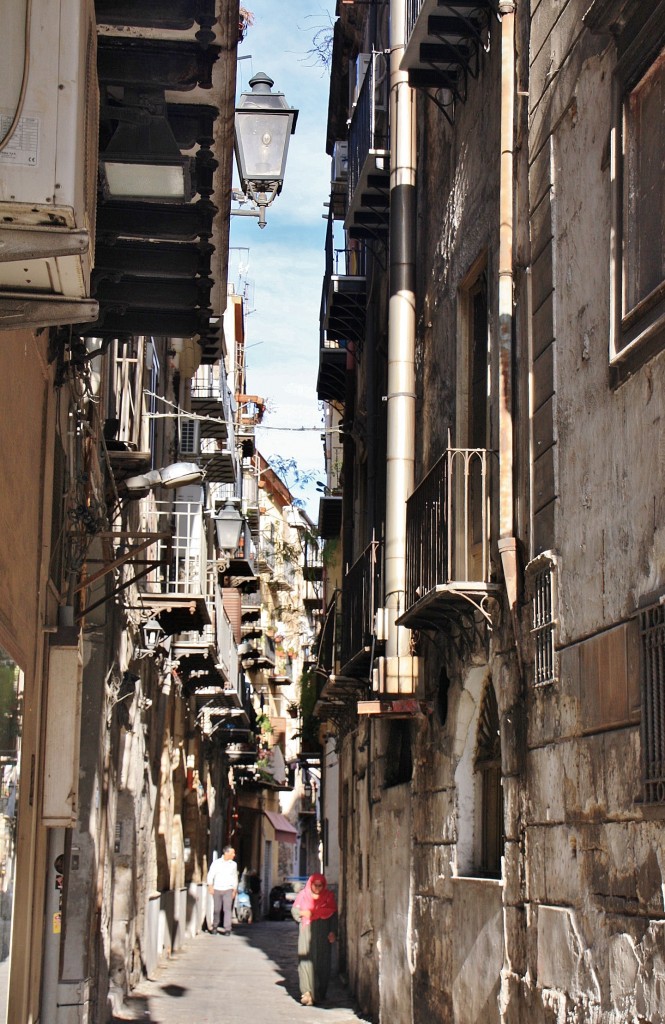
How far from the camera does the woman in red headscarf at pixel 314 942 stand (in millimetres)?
16938

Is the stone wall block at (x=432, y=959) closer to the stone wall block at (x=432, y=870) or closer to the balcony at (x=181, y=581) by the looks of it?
the stone wall block at (x=432, y=870)

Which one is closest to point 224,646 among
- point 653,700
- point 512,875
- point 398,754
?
point 398,754

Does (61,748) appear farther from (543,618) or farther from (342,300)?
(342,300)

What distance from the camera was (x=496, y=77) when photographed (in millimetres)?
10023

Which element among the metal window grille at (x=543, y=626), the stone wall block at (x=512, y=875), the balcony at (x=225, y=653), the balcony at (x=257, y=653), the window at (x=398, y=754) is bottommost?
the stone wall block at (x=512, y=875)

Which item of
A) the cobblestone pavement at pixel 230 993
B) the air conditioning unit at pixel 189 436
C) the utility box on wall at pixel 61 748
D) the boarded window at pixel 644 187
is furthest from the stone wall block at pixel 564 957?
the air conditioning unit at pixel 189 436

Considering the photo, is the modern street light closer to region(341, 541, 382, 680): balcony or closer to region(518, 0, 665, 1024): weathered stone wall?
region(518, 0, 665, 1024): weathered stone wall

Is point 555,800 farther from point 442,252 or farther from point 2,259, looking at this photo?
point 442,252

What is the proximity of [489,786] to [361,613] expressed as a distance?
14.2 ft

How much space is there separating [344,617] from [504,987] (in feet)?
26.0

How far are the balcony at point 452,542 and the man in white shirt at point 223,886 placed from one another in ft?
60.7

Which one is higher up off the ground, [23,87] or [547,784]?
[23,87]

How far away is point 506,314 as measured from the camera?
29.3 feet

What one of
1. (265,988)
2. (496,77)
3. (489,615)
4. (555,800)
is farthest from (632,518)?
(265,988)
